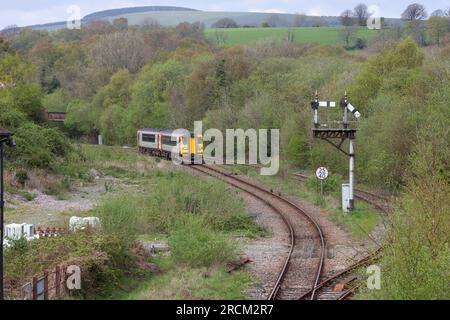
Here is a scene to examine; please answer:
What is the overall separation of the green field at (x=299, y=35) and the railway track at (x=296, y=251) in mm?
55171

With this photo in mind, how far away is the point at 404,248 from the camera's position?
11336 millimetres

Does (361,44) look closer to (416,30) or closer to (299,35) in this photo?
(416,30)

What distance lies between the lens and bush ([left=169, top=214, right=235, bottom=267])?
15484 millimetres

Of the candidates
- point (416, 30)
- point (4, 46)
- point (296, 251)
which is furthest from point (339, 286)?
point (416, 30)

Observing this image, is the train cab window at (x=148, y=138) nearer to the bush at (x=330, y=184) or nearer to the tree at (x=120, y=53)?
the bush at (x=330, y=184)

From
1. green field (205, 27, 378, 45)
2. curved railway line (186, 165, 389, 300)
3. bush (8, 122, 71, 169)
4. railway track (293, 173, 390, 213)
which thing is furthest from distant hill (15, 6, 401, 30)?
curved railway line (186, 165, 389, 300)

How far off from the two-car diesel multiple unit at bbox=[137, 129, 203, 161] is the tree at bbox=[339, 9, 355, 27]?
44119 millimetres

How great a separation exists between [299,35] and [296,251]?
7732 centimetres

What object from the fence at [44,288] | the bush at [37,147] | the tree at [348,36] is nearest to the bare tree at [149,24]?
the tree at [348,36]

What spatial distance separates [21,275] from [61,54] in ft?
253

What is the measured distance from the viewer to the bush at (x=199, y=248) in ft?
50.8

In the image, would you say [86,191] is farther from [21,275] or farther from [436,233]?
[436,233]

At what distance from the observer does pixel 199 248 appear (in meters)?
15.6

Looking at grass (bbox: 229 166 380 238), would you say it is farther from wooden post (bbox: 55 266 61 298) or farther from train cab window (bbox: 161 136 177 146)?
wooden post (bbox: 55 266 61 298)
